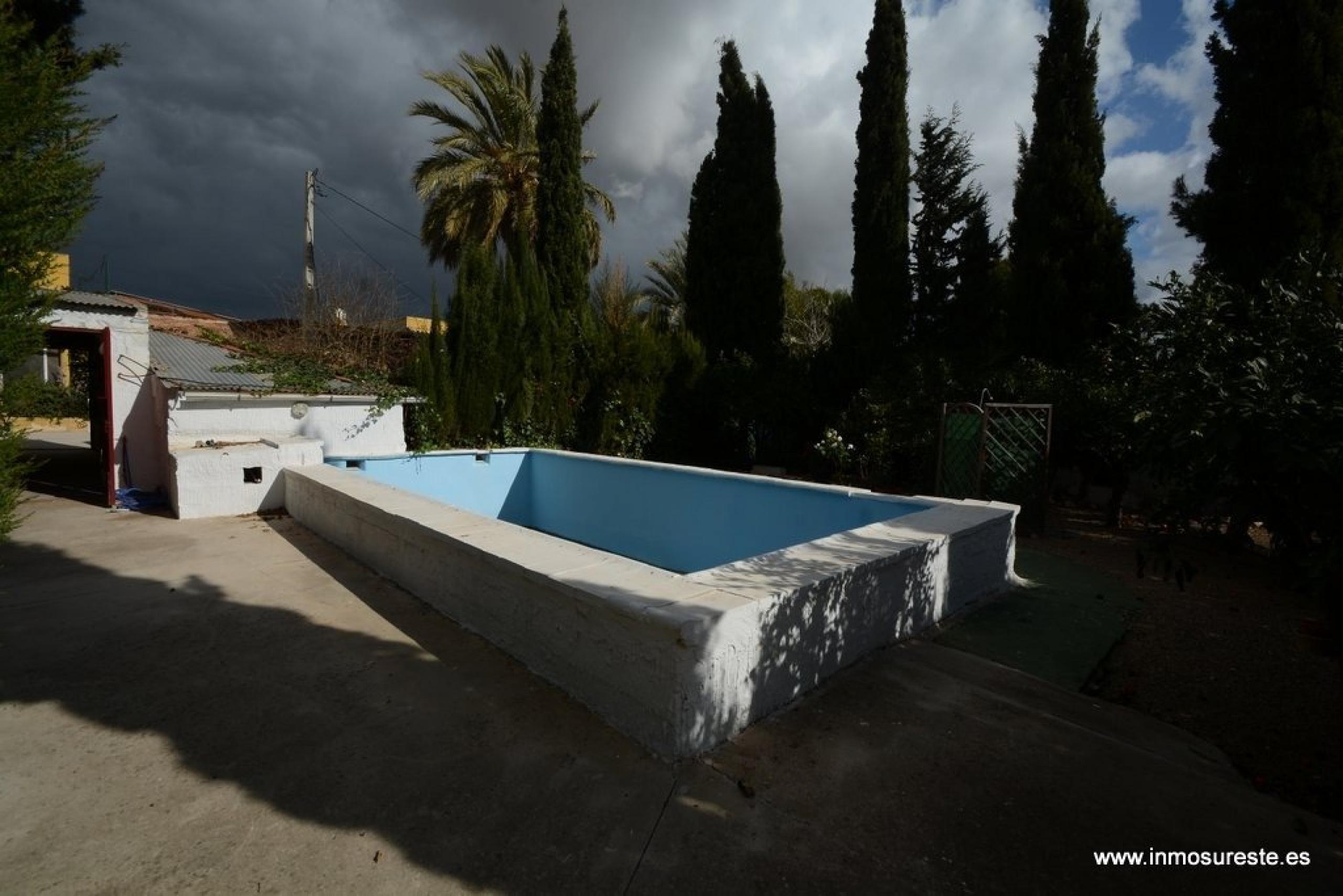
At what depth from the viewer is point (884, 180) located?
47.1 ft

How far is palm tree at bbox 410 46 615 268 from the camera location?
17.8m

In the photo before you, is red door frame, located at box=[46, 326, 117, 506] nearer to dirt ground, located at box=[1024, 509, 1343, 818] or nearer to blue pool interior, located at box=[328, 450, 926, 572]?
blue pool interior, located at box=[328, 450, 926, 572]

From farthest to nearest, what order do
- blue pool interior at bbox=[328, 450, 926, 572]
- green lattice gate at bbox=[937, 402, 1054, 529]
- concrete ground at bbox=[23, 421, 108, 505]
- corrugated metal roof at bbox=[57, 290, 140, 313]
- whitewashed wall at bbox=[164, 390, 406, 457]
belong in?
concrete ground at bbox=[23, 421, 108, 505] → green lattice gate at bbox=[937, 402, 1054, 529] → whitewashed wall at bbox=[164, 390, 406, 457] → corrugated metal roof at bbox=[57, 290, 140, 313] → blue pool interior at bbox=[328, 450, 926, 572]

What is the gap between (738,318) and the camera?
52.7 ft

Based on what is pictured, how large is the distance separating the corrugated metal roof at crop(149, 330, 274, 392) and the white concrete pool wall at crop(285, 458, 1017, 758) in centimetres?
494

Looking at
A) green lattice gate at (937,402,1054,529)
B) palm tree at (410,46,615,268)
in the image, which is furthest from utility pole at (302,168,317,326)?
green lattice gate at (937,402,1054,529)

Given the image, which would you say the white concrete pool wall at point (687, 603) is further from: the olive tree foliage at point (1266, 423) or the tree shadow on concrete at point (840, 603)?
the olive tree foliage at point (1266, 423)

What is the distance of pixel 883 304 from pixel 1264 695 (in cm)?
1135

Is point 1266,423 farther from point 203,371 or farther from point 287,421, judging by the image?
point 203,371

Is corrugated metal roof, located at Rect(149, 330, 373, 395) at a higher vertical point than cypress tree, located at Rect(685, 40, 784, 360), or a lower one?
lower

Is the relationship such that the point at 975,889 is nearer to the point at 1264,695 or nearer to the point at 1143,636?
the point at 1264,695

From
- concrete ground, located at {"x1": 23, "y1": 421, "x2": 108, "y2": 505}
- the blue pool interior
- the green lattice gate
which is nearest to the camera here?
the blue pool interior

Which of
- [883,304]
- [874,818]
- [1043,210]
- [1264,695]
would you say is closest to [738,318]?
[883,304]

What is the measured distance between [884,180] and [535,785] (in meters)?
15.2
